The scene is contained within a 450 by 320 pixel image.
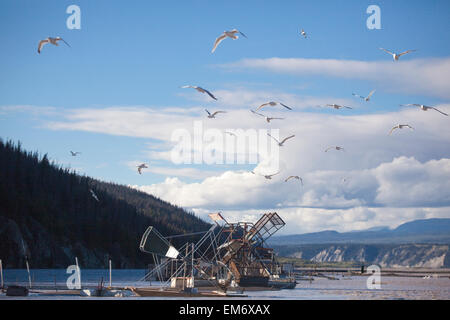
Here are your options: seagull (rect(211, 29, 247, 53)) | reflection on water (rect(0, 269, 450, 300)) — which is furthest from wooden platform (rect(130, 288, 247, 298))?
seagull (rect(211, 29, 247, 53))

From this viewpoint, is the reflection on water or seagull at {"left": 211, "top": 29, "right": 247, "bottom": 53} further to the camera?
the reflection on water

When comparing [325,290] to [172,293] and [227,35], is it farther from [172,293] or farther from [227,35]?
[227,35]

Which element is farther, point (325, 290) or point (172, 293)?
point (325, 290)

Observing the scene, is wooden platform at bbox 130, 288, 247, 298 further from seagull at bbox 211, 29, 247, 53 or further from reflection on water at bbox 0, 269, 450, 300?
seagull at bbox 211, 29, 247, 53

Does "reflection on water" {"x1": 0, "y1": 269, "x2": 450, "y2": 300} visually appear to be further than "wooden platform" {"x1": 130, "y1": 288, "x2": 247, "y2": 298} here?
Yes

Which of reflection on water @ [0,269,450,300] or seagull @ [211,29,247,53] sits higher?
seagull @ [211,29,247,53]

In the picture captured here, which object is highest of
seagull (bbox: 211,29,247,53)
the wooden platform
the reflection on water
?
seagull (bbox: 211,29,247,53)

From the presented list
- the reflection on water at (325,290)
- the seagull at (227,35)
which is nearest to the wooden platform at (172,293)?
the reflection on water at (325,290)

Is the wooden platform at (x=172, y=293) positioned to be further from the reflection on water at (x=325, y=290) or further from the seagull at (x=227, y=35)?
the seagull at (x=227, y=35)

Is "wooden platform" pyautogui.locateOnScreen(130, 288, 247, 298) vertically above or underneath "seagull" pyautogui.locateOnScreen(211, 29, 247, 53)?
underneath

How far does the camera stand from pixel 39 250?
629 feet

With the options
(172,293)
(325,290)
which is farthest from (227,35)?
(325,290)
